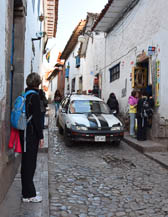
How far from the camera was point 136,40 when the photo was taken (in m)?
10.1

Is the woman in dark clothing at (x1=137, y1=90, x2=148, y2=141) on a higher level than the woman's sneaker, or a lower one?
higher

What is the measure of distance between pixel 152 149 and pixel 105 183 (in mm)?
2983

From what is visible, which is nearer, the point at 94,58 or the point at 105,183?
the point at 105,183

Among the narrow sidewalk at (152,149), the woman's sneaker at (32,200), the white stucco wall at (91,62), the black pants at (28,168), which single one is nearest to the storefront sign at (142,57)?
the narrow sidewalk at (152,149)

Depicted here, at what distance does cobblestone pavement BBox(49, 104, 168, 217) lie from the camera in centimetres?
383

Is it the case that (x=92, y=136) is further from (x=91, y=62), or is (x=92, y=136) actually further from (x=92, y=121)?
(x=91, y=62)

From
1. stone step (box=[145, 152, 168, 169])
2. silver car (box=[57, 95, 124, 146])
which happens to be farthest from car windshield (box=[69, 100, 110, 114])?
stone step (box=[145, 152, 168, 169])

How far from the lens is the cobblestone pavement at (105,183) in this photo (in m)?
3.83

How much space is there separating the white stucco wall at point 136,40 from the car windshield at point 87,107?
6.19 ft

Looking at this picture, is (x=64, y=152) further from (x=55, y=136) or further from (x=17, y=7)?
(x=17, y=7)

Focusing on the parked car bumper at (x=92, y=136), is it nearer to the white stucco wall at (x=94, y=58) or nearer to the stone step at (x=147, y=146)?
the stone step at (x=147, y=146)

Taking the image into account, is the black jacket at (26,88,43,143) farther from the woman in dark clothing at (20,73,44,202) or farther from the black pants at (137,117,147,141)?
the black pants at (137,117,147,141)

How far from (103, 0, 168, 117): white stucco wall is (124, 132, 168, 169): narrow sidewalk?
39.2 inches

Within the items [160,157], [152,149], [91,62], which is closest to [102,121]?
[152,149]
